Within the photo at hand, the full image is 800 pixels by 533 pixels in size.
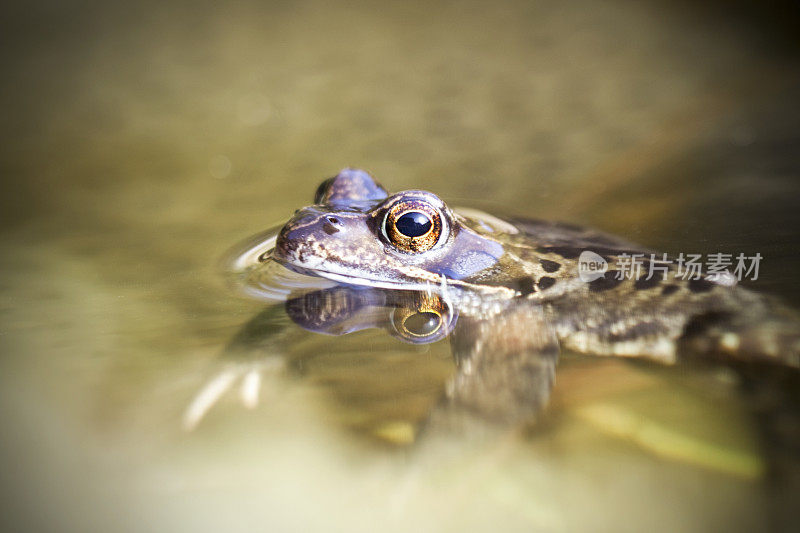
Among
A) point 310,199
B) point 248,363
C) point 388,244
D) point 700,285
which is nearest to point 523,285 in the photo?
point 388,244

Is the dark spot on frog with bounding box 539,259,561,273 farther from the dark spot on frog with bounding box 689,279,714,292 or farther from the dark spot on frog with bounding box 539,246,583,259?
the dark spot on frog with bounding box 689,279,714,292

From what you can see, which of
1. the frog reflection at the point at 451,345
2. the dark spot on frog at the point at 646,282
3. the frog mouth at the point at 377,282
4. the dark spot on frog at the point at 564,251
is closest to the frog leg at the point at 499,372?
the frog reflection at the point at 451,345

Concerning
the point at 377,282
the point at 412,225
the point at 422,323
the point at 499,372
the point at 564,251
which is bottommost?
the point at 499,372

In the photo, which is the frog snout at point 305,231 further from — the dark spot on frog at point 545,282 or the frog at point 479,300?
the dark spot on frog at point 545,282

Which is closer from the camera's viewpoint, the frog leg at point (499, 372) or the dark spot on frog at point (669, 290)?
the frog leg at point (499, 372)

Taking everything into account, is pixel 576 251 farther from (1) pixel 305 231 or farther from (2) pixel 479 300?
(1) pixel 305 231

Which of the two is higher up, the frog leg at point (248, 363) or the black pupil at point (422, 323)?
the black pupil at point (422, 323)
